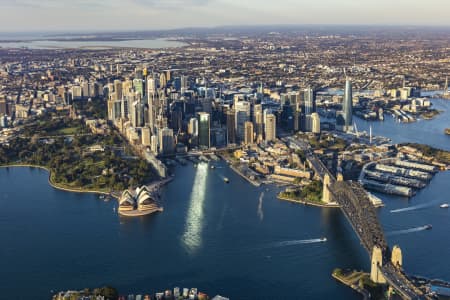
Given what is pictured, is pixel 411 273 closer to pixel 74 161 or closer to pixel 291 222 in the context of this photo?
pixel 291 222

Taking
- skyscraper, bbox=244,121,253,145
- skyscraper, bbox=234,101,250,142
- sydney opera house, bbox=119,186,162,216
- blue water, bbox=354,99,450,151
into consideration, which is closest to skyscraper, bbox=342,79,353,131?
blue water, bbox=354,99,450,151

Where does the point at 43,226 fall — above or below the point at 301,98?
below

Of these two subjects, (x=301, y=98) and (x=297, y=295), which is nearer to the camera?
(x=297, y=295)

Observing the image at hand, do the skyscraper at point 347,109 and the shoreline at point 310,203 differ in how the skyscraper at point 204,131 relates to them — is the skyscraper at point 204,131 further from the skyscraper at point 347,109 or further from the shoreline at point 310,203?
the shoreline at point 310,203

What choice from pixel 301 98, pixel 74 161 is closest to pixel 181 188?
pixel 74 161

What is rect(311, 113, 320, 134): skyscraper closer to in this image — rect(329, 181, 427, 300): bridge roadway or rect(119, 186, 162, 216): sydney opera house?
rect(329, 181, 427, 300): bridge roadway

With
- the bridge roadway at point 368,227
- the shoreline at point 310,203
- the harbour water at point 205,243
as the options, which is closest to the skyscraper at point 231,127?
the harbour water at point 205,243

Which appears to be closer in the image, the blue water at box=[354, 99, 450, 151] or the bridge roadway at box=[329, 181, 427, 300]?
the bridge roadway at box=[329, 181, 427, 300]
